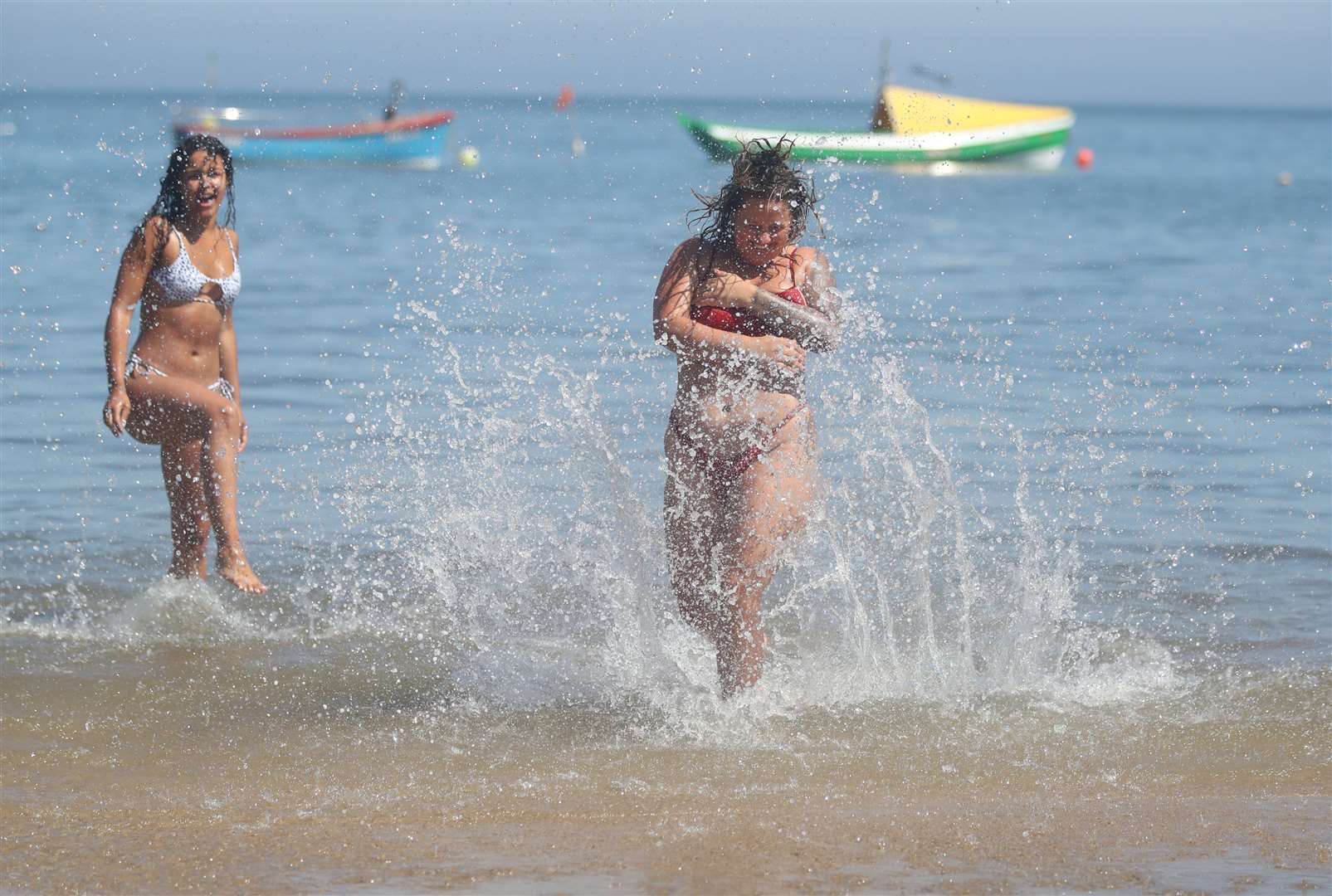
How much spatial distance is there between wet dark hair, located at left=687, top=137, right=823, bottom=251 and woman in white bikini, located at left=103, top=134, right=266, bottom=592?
2.31 m

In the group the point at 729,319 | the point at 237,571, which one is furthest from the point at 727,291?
the point at 237,571

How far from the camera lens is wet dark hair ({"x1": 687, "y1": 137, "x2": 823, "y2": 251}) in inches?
200

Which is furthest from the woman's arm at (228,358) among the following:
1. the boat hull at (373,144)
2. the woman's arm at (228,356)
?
the boat hull at (373,144)

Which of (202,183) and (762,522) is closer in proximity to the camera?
(762,522)

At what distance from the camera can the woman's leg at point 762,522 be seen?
510 centimetres

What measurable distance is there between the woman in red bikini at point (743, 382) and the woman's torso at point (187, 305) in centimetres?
232

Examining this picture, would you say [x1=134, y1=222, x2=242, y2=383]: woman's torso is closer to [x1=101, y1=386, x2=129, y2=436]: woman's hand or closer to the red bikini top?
[x1=101, y1=386, x2=129, y2=436]: woman's hand

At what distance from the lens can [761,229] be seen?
16.8 ft

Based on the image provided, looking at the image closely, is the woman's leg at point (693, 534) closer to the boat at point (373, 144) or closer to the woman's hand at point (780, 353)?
the woman's hand at point (780, 353)

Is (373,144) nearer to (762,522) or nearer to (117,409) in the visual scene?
(117,409)

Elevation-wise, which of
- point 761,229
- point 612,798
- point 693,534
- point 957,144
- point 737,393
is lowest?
point 612,798

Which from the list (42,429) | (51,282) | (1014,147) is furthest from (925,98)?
(42,429)

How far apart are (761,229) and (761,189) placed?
0.41 feet

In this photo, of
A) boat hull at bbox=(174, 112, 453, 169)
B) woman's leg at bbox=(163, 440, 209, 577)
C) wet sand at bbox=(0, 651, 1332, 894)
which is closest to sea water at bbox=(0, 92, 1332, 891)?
wet sand at bbox=(0, 651, 1332, 894)
